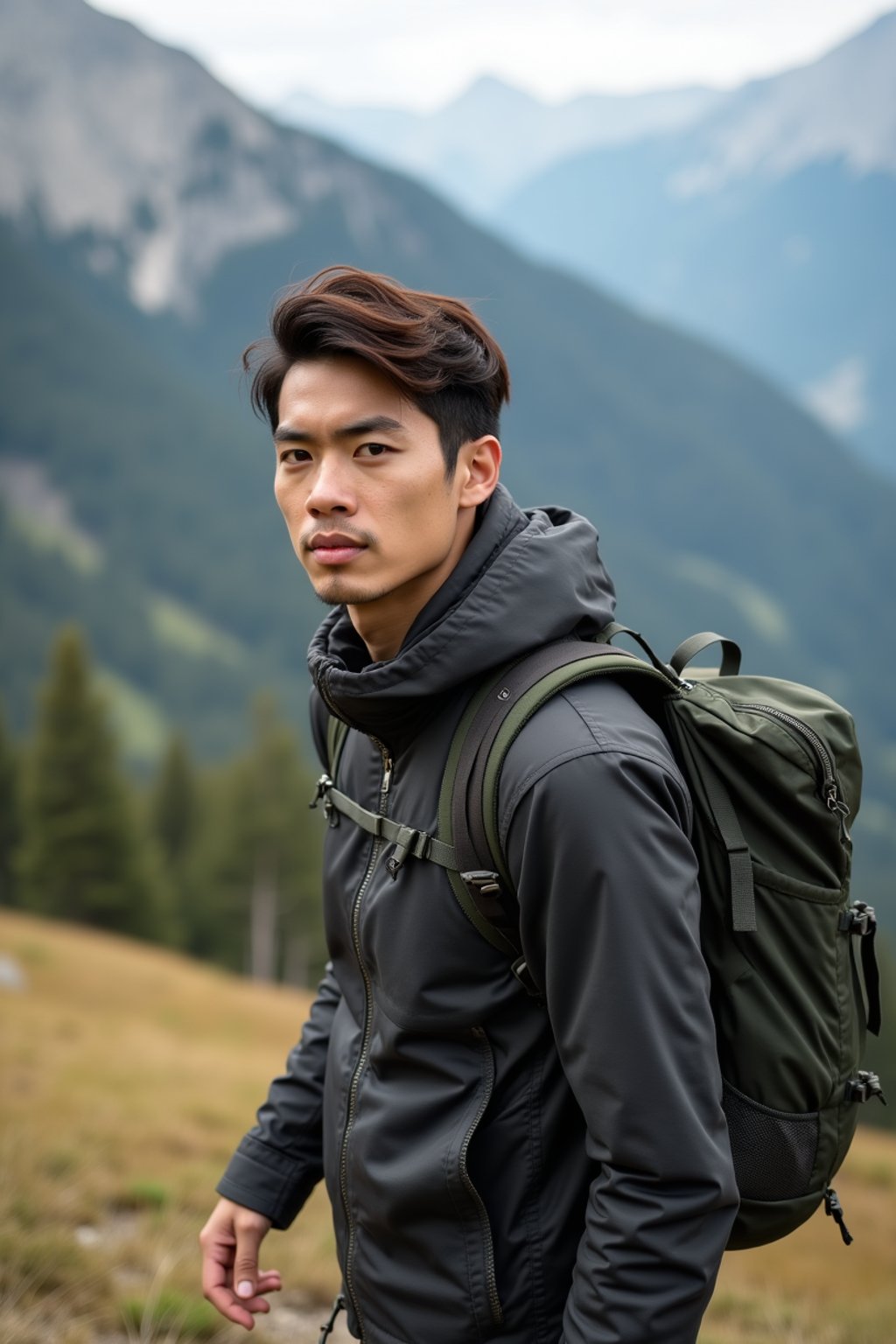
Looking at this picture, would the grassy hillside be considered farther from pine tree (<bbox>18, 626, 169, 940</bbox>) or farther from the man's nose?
pine tree (<bbox>18, 626, 169, 940</bbox>)

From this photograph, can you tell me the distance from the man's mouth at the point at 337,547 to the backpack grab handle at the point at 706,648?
641 mm

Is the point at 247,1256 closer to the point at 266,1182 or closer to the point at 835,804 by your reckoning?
the point at 266,1182

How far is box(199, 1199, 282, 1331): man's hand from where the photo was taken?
8.44ft

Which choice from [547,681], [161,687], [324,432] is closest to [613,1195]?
[547,681]

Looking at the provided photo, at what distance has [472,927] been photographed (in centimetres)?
202

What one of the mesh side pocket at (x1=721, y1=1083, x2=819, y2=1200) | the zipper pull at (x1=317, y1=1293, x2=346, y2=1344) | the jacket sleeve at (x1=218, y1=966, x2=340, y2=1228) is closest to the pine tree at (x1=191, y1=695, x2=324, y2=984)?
the jacket sleeve at (x1=218, y1=966, x2=340, y2=1228)

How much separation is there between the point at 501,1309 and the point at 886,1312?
4058 millimetres

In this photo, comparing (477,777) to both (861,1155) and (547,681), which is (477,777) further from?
(861,1155)

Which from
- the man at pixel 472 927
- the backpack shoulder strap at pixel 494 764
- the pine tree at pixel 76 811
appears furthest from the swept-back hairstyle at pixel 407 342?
the pine tree at pixel 76 811

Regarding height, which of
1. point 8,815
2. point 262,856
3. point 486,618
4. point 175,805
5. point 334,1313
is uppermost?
point 486,618

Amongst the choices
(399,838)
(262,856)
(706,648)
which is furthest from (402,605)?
(262,856)

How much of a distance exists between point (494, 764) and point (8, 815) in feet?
121

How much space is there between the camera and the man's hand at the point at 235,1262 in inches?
101

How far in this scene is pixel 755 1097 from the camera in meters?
1.98
